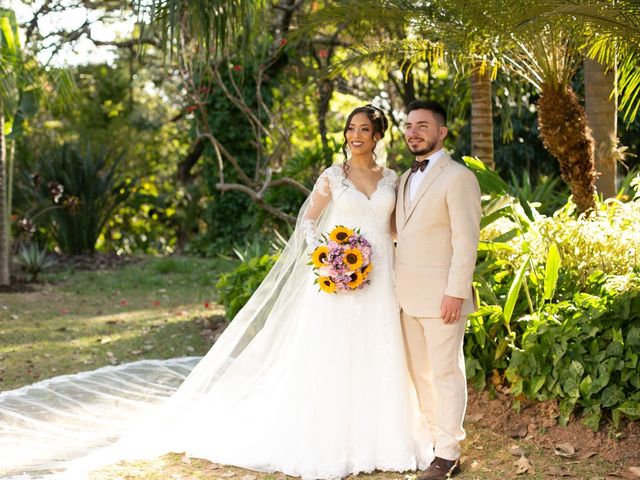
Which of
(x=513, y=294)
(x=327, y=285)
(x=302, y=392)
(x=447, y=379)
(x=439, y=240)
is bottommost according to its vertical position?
(x=302, y=392)

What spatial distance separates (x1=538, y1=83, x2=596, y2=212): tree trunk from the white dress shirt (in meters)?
3.18

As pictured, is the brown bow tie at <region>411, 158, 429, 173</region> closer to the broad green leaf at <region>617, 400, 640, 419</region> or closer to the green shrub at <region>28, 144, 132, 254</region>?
the broad green leaf at <region>617, 400, 640, 419</region>

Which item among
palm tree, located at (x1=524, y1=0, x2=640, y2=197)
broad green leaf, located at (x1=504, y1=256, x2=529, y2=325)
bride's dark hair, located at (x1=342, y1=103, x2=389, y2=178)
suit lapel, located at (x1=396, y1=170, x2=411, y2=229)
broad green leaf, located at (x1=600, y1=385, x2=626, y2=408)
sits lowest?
broad green leaf, located at (x1=600, y1=385, x2=626, y2=408)

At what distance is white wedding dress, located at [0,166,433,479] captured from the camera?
472 cm

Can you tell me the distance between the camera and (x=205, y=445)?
16.2ft

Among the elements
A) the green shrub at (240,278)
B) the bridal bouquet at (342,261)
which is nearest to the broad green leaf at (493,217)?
the bridal bouquet at (342,261)

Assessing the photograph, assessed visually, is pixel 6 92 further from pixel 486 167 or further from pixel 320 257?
pixel 320 257

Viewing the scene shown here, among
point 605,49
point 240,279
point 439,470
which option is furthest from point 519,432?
point 240,279

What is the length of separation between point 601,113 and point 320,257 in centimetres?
448

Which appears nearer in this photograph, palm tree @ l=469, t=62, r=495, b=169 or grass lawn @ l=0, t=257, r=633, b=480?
grass lawn @ l=0, t=257, r=633, b=480

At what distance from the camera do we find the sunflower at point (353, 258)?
4.71 meters

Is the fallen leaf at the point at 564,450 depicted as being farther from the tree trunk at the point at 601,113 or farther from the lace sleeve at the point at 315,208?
the tree trunk at the point at 601,113

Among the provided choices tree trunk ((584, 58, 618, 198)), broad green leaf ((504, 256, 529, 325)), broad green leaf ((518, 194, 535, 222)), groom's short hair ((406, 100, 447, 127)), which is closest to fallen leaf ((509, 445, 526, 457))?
broad green leaf ((504, 256, 529, 325))

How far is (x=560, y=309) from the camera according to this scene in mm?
5430
